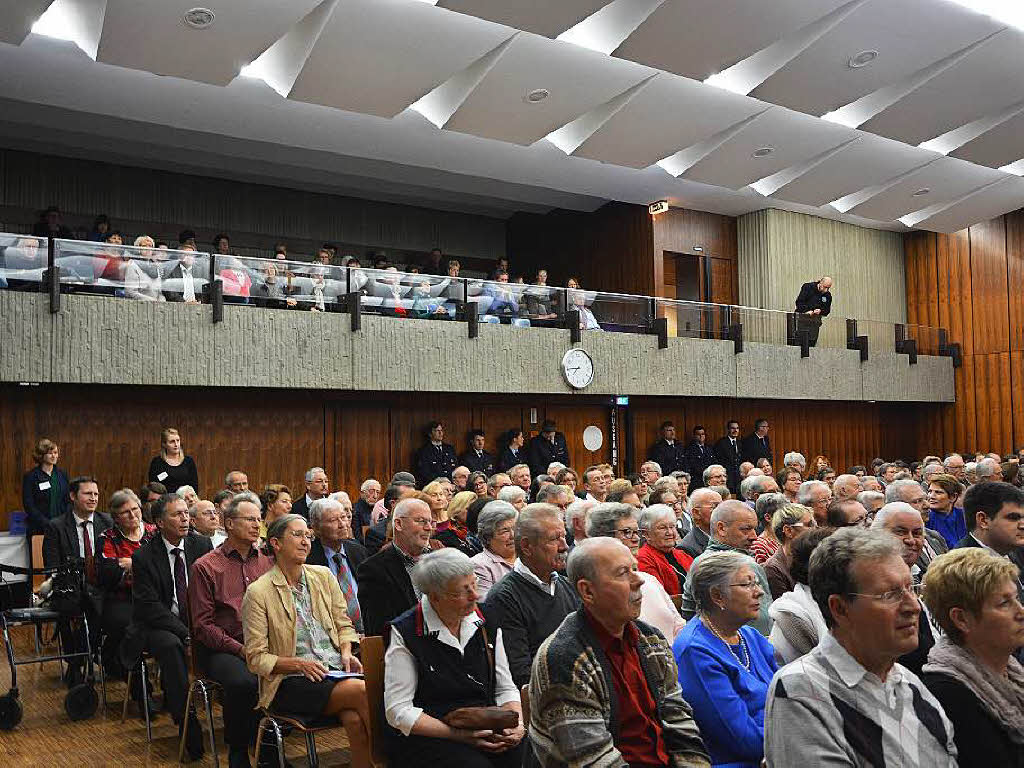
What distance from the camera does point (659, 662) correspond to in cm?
297

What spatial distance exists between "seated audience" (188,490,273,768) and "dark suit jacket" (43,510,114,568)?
217 cm

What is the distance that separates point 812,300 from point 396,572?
520 inches

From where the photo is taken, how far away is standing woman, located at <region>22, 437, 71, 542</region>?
8.43 metres

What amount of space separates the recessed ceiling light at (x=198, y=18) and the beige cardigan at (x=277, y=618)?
7.10m

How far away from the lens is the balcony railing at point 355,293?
30.2ft

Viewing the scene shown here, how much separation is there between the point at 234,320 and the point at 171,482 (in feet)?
6.19

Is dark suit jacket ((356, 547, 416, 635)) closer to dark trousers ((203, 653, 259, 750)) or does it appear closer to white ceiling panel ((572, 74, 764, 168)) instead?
dark trousers ((203, 653, 259, 750))

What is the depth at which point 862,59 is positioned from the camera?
38.6 ft

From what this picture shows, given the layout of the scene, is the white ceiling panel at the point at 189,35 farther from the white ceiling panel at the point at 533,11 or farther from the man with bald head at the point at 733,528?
the man with bald head at the point at 733,528

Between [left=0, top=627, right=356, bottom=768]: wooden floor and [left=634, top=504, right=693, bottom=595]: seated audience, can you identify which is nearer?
[left=0, top=627, right=356, bottom=768]: wooden floor

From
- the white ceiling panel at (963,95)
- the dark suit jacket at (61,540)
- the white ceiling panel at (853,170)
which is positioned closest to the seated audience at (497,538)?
the dark suit jacket at (61,540)

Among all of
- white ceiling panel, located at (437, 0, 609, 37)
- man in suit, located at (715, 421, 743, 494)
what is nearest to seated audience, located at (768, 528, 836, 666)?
white ceiling panel, located at (437, 0, 609, 37)

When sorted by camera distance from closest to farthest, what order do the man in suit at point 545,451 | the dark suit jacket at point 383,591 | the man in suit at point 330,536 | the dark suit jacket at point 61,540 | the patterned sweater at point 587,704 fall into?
the patterned sweater at point 587,704 < the dark suit jacket at point 383,591 < the man in suit at point 330,536 < the dark suit jacket at point 61,540 < the man in suit at point 545,451

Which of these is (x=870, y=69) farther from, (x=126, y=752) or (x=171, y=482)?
(x=126, y=752)
